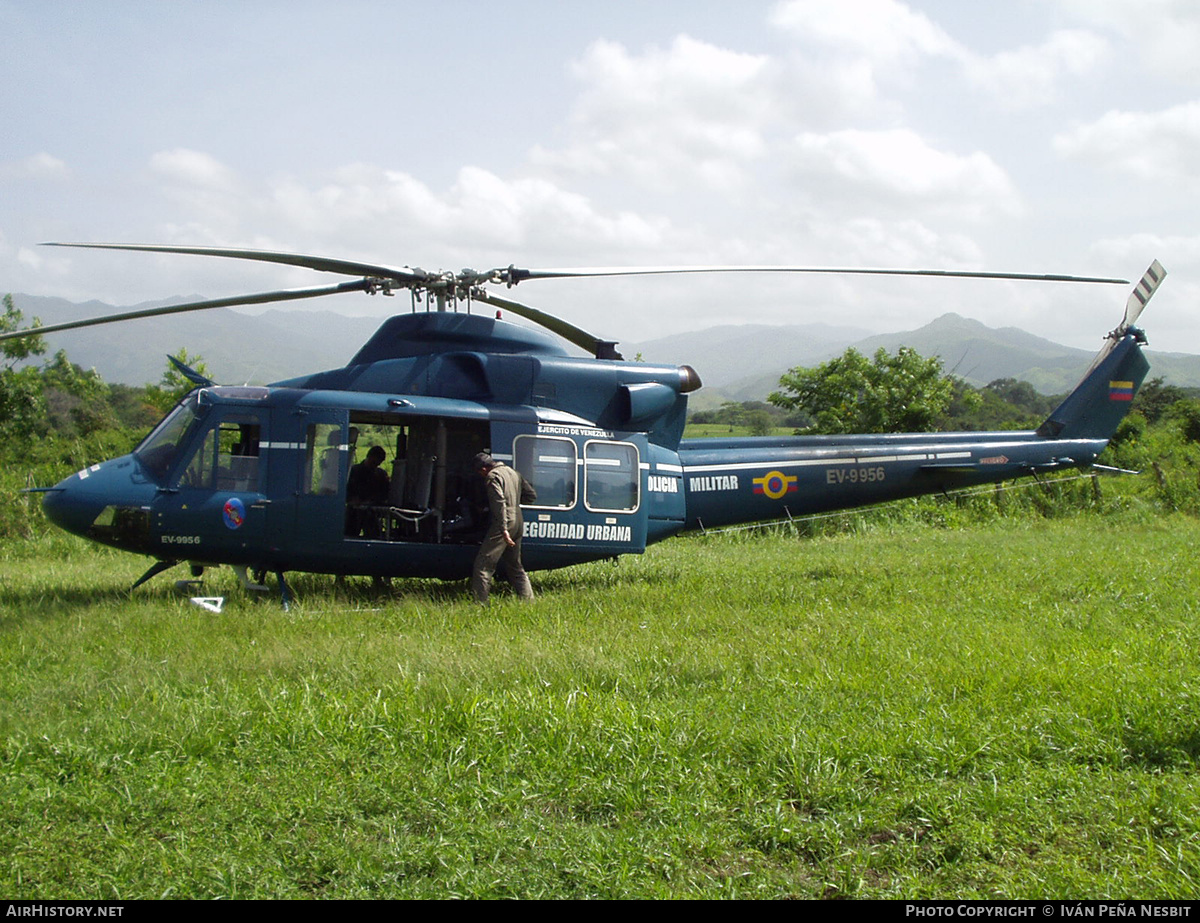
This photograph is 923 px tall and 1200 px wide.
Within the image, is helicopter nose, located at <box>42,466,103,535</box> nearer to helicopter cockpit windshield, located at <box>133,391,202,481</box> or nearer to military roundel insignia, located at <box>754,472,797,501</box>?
helicopter cockpit windshield, located at <box>133,391,202,481</box>

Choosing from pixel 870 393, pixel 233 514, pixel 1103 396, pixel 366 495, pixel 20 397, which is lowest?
pixel 20 397

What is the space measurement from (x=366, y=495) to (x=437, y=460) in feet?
2.55

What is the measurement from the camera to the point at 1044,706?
16.8 ft

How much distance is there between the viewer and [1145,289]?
12.9m

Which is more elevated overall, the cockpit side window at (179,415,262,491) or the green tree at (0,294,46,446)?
the cockpit side window at (179,415,262,491)

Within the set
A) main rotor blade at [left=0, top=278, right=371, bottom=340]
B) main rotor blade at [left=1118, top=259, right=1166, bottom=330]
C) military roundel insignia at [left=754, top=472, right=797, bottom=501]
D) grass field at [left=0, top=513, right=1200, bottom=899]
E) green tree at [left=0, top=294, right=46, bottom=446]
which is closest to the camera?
grass field at [left=0, top=513, right=1200, bottom=899]

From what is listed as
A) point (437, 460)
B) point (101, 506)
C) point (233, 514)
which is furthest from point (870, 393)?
point (101, 506)

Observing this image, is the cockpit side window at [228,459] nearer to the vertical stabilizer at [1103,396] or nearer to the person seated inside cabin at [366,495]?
the person seated inside cabin at [366,495]

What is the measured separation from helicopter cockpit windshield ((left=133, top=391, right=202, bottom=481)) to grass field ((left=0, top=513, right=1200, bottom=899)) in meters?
1.47

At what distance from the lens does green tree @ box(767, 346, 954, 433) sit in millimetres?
31438

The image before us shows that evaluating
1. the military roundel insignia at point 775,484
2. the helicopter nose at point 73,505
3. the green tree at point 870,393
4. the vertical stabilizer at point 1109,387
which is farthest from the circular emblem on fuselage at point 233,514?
the green tree at point 870,393

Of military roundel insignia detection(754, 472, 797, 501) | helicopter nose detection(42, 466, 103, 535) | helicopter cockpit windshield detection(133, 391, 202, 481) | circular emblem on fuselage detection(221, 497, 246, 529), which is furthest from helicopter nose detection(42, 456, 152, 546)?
military roundel insignia detection(754, 472, 797, 501)

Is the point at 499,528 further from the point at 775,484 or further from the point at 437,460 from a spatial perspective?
the point at 775,484
